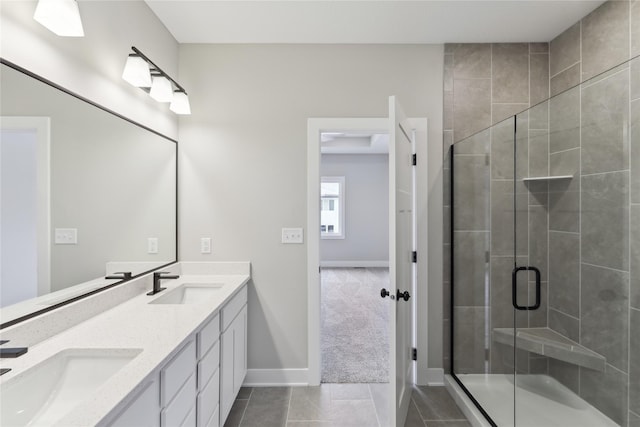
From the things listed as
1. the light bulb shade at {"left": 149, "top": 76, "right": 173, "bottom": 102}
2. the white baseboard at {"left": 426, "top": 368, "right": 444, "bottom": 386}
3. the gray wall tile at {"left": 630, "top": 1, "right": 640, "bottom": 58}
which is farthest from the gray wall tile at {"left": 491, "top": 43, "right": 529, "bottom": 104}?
the light bulb shade at {"left": 149, "top": 76, "right": 173, "bottom": 102}

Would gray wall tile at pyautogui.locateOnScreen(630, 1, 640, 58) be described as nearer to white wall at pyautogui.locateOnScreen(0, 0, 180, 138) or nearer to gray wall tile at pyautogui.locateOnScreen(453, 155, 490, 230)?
gray wall tile at pyautogui.locateOnScreen(453, 155, 490, 230)

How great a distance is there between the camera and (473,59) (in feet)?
8.23

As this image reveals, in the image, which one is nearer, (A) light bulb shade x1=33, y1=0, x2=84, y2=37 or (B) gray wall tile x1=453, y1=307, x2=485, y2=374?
(A) light bulb shade x1=33, y1=0, x2=84, y2=37

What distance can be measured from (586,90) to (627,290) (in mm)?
1125

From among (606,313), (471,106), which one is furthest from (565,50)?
(606,313)

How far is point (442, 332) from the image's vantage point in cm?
253

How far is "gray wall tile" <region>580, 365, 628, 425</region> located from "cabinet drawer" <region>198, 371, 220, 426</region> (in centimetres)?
224

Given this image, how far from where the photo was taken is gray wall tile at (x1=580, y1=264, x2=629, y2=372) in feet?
5.39

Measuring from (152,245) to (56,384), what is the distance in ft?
3.90

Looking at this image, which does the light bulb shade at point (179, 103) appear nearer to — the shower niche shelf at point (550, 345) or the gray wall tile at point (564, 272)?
the gray wall tile at point (564, 272)

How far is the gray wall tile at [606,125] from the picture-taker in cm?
159

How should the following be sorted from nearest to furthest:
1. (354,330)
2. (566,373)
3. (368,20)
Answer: (566,373), (368,20), (354,330)

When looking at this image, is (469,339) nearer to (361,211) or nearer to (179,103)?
(179,103)

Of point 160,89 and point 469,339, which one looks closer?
point 160,89
